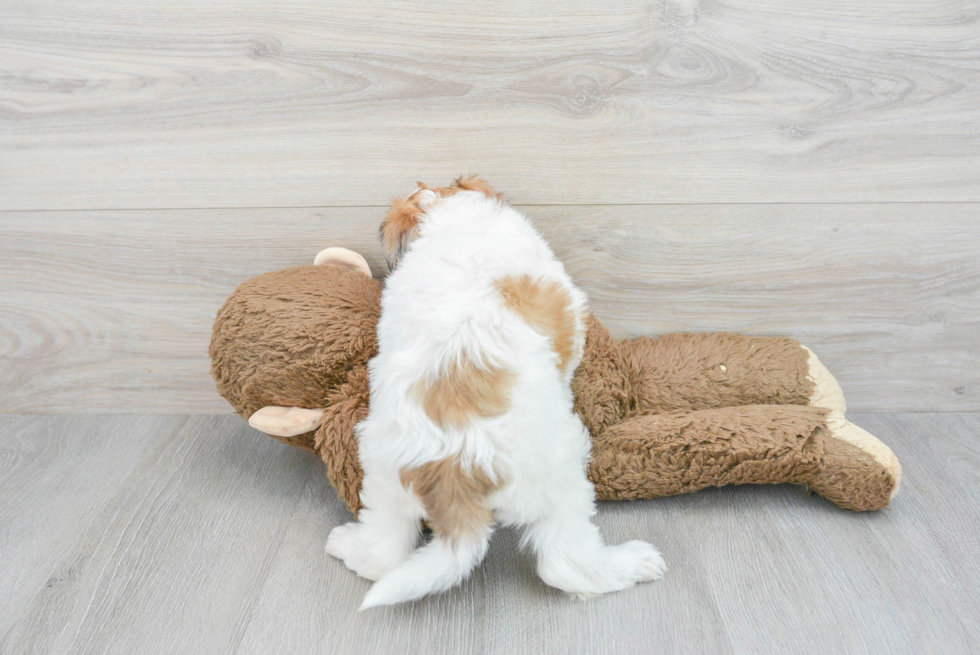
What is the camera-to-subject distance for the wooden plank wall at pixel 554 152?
3.81 ft

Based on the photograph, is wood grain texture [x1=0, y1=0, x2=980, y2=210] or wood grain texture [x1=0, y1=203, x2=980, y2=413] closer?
wood grain texture [x1=0, y1=0, x2=980, y2=210]

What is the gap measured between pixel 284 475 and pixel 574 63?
0.97 metres

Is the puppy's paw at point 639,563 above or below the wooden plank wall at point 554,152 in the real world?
below

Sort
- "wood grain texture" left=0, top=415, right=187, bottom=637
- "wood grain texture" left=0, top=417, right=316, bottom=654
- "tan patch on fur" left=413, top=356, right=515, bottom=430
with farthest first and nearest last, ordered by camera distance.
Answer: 1. "wood grain texture" left=0, top=415, right=187, bottom=637
2. "wood grain texture" left=0, top=417, right=316, bottom=654
3. "tan patch on fur" left=413, top=356, right=515, bottom=430

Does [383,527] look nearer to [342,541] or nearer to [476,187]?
[342,541]

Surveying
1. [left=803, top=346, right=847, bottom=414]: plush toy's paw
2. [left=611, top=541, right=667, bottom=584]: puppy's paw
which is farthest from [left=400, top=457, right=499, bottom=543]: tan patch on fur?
[left=803, top=346, right=847, bottom=414]: plush toy's paw

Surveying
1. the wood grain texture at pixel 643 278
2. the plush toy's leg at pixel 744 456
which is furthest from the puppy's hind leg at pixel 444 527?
the wood grain texture at pixel 643 278

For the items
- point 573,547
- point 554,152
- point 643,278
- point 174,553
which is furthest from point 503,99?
point 174,553

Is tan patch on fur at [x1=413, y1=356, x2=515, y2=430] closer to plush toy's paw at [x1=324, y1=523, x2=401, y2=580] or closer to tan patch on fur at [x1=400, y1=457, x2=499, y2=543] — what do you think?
tan patch on fur at [x1=400, y1=457, x2=499, y2=543]

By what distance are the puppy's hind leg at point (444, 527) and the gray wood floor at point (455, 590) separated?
118 mm

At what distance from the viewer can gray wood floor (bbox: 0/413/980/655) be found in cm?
93

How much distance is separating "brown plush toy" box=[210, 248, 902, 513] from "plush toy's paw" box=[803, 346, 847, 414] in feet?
0.16

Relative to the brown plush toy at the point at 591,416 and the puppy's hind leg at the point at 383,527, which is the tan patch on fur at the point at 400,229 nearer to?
the brown plush toy at the point at 591,416

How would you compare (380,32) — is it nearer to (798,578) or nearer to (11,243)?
(11,243)
